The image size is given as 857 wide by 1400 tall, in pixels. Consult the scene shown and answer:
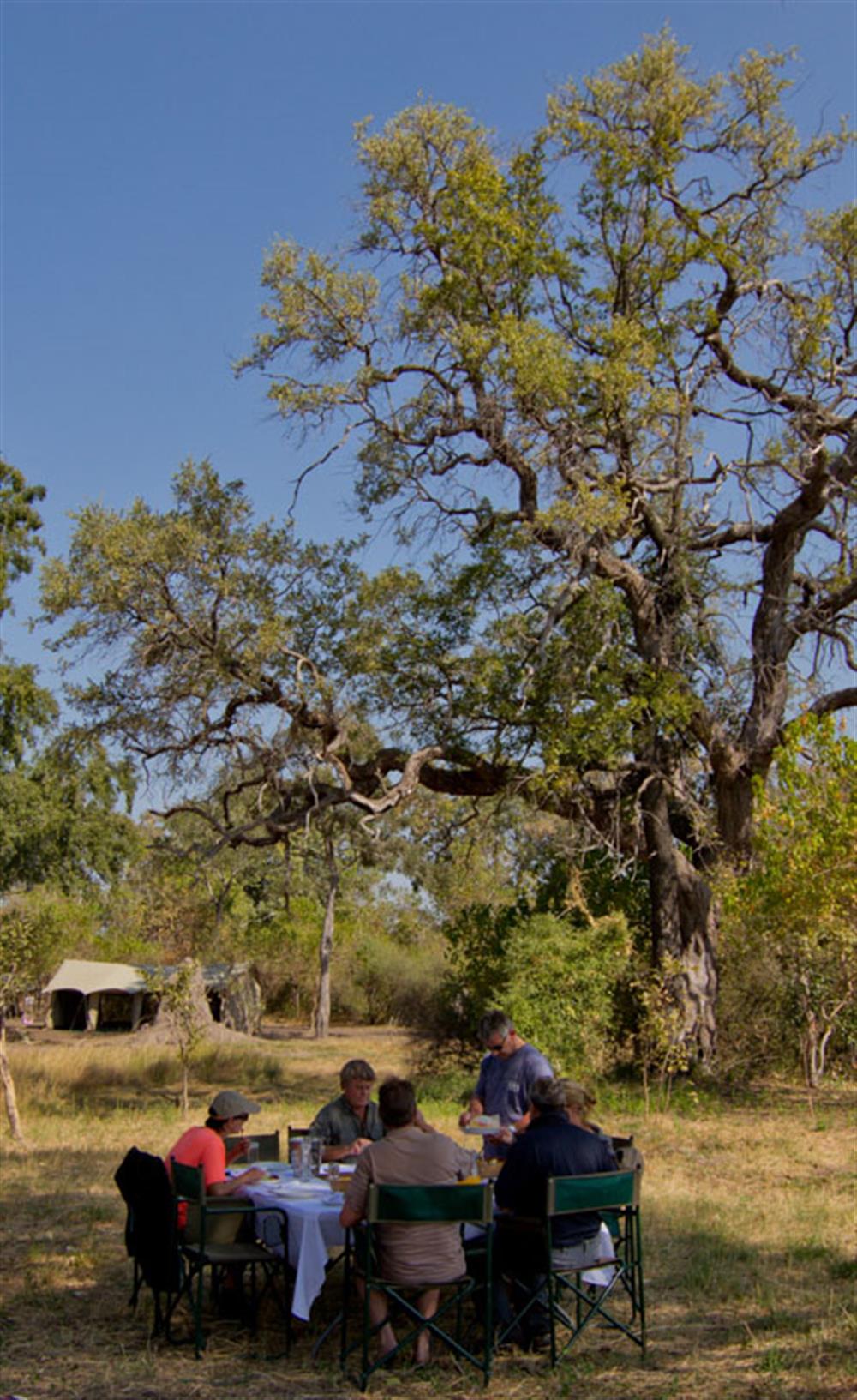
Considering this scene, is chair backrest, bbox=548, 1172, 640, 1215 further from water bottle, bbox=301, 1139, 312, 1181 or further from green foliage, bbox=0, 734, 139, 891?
green foliage, bbox=0, 734, 139, 891

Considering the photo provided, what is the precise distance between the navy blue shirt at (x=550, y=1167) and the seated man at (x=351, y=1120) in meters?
1.15

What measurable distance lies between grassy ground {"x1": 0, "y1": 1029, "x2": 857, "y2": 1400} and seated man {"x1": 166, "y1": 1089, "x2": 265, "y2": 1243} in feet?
1.76

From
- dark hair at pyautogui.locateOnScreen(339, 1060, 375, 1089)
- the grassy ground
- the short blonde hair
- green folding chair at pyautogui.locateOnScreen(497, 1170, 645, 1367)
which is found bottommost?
the grassy ground

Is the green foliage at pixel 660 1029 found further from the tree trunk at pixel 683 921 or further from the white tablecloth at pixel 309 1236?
the white tablecloth at pixel 309 1236

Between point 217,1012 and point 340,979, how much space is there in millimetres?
4456

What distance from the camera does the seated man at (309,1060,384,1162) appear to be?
6.82 metres

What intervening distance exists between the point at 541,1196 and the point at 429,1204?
2.50 ft

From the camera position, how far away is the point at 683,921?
1675cm

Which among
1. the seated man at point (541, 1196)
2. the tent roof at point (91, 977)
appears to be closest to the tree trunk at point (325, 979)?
the tent roof at point (91, 977)

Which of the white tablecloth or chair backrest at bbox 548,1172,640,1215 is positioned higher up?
chair backrest at bbox 548,1172,640,1215

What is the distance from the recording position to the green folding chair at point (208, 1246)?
18.6 feet

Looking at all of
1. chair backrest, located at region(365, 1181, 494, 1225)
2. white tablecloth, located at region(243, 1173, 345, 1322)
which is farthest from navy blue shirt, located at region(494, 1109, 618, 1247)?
white tablecloth, located at region(243, 1173, 345, 1322)

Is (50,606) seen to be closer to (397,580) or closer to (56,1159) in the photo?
(397,580)

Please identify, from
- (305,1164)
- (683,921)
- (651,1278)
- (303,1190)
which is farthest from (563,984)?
(303,1190)
